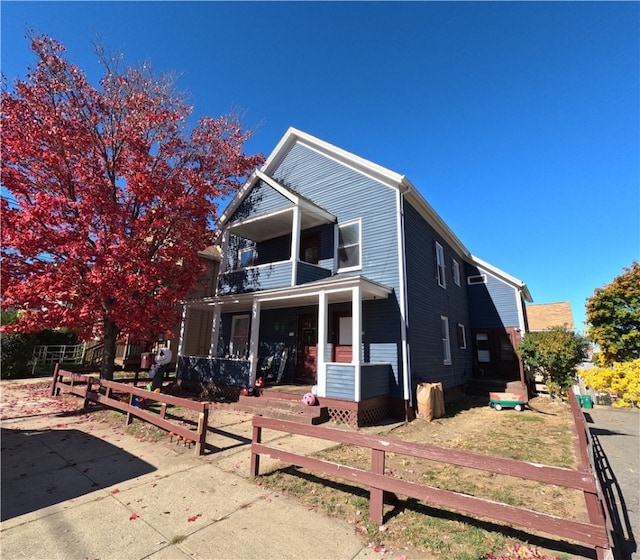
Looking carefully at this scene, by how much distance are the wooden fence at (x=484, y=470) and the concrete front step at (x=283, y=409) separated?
4.25 m

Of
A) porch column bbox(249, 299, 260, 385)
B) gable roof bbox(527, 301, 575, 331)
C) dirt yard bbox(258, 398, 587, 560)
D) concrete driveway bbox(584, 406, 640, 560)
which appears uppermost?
gable roof bbox(527, 301, 575, 331)

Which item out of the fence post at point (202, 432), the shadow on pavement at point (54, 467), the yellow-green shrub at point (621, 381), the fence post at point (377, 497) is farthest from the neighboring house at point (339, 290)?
the shadow on pavement at point (54, 467)

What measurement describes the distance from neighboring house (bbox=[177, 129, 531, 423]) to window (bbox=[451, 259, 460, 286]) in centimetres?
17

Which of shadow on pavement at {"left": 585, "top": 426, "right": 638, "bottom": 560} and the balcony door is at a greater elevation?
the balcony door

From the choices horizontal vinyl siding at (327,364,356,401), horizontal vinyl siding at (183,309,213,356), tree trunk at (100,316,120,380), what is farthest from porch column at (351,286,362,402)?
horizontal vinyl siding at (183,309,213,356)

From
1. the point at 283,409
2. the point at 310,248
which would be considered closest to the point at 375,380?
the point at 283,409

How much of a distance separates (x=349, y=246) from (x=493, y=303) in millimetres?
11189

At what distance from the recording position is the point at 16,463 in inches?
241

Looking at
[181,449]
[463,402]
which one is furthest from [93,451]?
[463,402]

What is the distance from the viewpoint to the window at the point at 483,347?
18.6m

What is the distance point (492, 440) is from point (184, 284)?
10.7 m

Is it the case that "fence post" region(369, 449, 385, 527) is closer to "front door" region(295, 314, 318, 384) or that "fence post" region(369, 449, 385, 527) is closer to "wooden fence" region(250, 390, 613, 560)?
"wooden fence" region(250, 390, 613, 560)

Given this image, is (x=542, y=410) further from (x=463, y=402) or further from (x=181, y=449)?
A: (x=181, y=449)

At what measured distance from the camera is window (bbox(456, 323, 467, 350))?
17.1m
